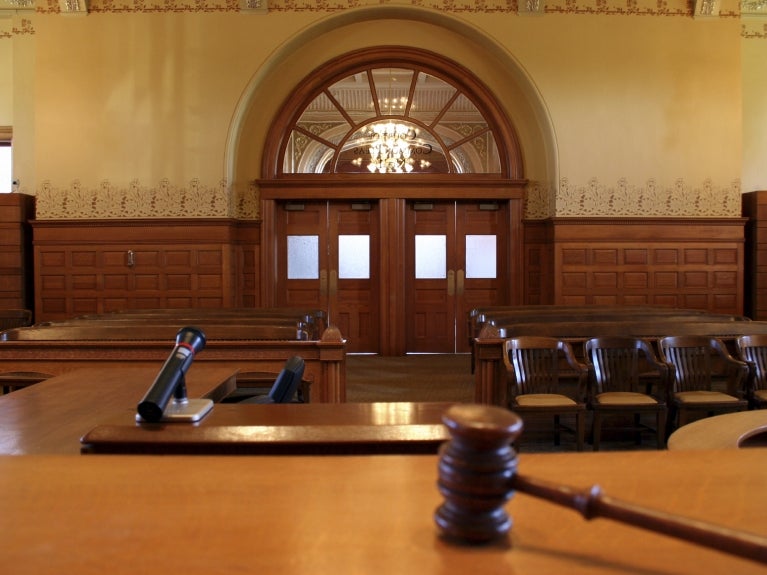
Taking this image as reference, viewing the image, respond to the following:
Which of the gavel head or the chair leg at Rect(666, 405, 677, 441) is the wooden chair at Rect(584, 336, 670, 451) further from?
the gavel head

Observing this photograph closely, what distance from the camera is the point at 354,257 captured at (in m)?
9.73

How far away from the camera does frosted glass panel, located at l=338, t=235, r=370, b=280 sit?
9.70 metres

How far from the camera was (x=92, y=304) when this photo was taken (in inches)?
356

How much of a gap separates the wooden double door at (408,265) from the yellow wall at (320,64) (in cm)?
92

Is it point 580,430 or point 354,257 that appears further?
point 354,257

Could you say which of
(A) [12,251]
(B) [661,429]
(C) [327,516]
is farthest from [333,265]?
(C) [327,516]

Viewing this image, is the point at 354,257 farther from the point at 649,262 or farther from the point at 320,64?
the point at 649,262

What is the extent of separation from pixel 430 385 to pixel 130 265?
4834mm

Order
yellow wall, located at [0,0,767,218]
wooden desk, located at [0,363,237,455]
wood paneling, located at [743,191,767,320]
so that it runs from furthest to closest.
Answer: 1. wood paneling, located at [743,191,767,320]
2. yellow wall, located at [0,0,767,218]
3. wooden desk, located at [0,363,237,455]

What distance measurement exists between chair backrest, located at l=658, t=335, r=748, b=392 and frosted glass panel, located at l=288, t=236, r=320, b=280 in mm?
5990

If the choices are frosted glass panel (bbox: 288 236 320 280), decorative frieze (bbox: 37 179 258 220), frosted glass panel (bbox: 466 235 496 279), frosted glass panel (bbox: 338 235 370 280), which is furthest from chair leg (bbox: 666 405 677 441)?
decorative frieze (bbox: 37 179 258 220)

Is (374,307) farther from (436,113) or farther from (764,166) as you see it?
(764,166)

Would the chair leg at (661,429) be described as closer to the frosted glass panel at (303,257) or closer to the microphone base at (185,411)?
the microphone base at (185,411)

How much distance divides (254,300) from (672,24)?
738cm
